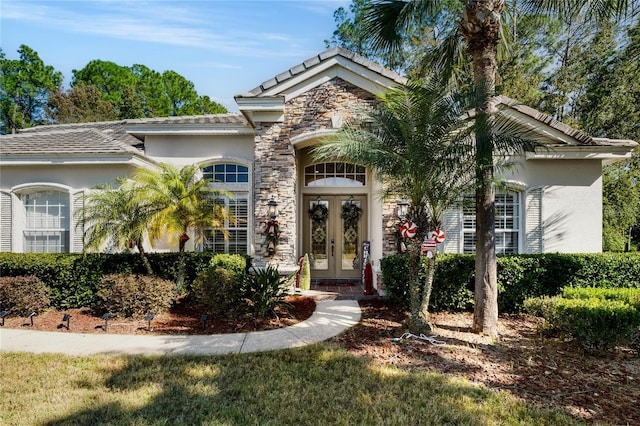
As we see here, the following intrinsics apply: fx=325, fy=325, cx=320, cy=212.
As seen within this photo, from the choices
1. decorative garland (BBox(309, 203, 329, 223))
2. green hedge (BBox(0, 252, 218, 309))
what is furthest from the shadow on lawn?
decorative garland (BBox(309, 203, 329, 223))

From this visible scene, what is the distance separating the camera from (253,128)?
426 inches

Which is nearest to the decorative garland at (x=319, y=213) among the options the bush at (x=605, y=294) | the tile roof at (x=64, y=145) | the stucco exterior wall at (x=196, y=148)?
the stucco exterior wall at (x=196, y=148)

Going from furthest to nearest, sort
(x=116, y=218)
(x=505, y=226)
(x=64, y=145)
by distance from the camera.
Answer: (x=505, y=226) → (x=64, y=145) → (x=116, y=218)

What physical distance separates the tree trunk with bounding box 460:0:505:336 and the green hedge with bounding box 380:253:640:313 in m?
1.30

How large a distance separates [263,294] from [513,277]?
19.9 feet

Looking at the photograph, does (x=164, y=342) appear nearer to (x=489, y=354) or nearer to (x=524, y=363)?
(x=489, y=354)

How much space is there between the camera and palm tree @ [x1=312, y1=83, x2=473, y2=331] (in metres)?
6.03

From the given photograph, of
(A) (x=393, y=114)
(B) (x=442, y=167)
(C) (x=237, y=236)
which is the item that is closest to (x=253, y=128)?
(C) (x=237, y=236)

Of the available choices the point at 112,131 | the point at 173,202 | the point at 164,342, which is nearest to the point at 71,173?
the point at 112,131

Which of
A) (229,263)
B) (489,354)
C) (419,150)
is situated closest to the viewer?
(489,354)

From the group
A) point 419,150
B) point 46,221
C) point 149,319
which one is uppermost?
point 419,150

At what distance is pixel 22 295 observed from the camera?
293 inches

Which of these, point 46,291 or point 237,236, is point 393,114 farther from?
point 46,291

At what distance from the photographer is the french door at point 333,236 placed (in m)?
12.3
